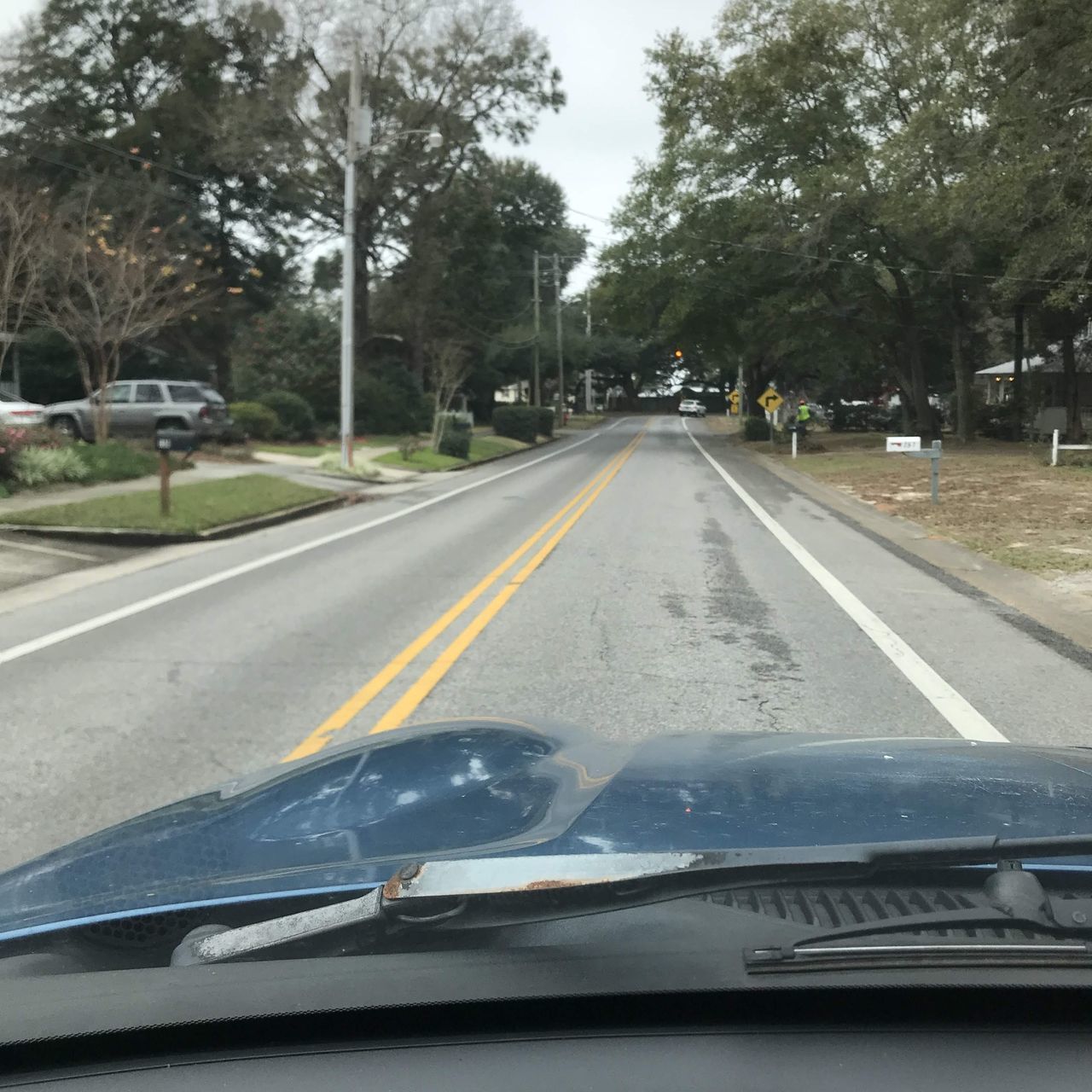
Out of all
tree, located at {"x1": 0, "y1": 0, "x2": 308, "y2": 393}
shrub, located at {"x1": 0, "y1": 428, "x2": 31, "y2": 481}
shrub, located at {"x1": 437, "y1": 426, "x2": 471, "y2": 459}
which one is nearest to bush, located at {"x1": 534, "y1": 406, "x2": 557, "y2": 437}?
tree, located at {"x1": 0, "y1": 0, "x2": 308, "y2": 393}

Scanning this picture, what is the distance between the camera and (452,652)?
841 centimetres

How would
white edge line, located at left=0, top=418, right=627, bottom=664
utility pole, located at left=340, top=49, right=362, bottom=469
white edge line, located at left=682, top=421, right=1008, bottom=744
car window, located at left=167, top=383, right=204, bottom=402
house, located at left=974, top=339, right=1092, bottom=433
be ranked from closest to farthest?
1. white edge line, located at left=682, top=421, right=1008, bottom=744
2. white edge line, located at left=0, top=418, right=627, bottom=664
3. utility pole, located at left=340, top=49, right=362, bottom=469
4. car window, located at left=167, top=383, right=204, bottom=402
5. house, located at left=974, top=339, right=1092, bottom=433

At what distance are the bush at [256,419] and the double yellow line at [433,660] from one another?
19.4 metres

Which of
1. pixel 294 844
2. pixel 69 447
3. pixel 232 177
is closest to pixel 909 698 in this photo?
pixel 294 844

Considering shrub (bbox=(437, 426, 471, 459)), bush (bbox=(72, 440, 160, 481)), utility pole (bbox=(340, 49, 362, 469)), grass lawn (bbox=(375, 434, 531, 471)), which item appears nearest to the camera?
bush (bbox=(72, 440, 160, 481))

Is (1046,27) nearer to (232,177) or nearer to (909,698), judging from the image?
(909,698)

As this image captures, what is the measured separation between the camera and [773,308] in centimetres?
4078

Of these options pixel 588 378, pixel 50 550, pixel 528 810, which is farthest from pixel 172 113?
pixel 588 378

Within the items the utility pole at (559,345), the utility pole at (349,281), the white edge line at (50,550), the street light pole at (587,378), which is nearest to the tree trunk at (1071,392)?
the utility pole at (349,281)

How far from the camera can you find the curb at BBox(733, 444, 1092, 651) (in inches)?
384

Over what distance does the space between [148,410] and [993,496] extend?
18.5 metres

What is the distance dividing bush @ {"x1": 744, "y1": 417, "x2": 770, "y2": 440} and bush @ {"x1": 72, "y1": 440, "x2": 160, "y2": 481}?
3171 centimetres

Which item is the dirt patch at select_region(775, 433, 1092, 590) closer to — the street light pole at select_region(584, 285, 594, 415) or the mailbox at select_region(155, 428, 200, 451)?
the mailbox at select_region(155, 428, 200, 451)

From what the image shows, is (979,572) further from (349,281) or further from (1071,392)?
(1071,392)
